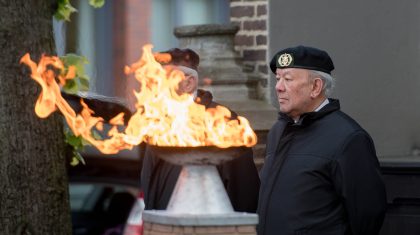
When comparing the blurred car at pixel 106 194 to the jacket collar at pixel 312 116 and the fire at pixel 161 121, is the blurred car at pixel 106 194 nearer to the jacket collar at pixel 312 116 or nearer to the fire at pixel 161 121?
the jacket collar at pixel 312 116

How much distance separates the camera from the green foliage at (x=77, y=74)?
8523 mm

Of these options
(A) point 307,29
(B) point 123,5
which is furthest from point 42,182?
(B) point 123,5

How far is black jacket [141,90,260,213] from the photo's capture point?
7051 mm

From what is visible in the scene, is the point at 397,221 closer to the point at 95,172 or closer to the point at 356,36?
the point at 356,36

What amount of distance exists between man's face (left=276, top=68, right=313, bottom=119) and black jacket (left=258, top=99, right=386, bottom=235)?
0.17 m

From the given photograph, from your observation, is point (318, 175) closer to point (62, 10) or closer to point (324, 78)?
point (324, 78)

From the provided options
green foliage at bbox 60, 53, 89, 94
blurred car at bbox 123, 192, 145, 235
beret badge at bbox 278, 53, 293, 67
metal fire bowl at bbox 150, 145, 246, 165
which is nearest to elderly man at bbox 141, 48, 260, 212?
beret badge at bbox 278, 53, 293, 67

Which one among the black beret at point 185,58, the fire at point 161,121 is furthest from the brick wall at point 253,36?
the fire at point 161,121

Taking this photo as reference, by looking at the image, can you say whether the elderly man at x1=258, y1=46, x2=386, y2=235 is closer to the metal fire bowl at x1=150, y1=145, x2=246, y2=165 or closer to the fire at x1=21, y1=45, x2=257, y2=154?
the fire at x1=21, y1=45, x2=257, y2=154

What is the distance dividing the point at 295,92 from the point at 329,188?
0.53 m

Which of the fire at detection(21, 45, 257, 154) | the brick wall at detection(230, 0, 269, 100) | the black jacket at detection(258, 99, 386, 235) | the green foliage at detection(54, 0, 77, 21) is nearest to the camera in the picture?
the fire at detection(21, 45, 257, 154)

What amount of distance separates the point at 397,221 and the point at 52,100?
2.44 meters

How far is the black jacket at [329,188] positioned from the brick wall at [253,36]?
2.35 metres

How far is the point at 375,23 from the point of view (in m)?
9.03
